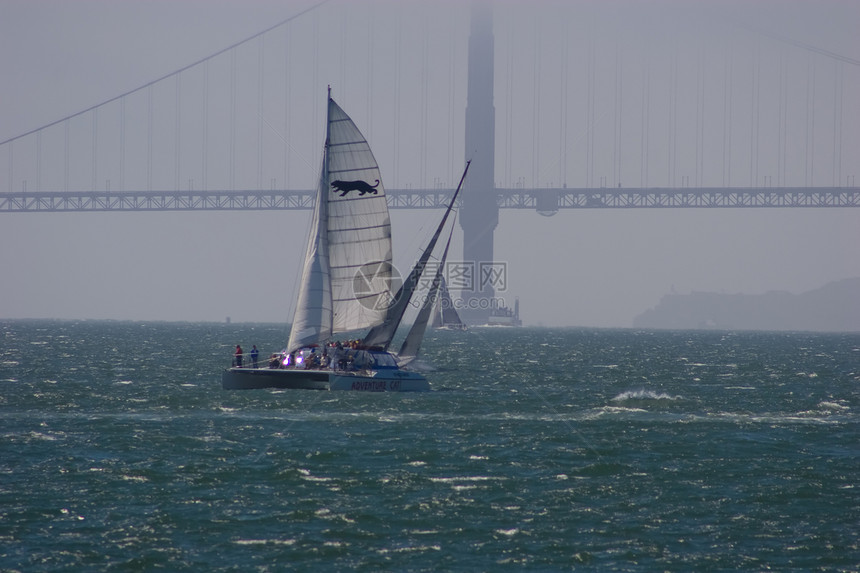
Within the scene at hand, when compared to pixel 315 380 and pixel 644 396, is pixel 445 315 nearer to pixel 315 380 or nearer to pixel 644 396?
pixel 644 396

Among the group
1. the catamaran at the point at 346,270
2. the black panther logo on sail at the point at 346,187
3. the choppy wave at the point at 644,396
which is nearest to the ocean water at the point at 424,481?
the choppy wave at the point at 644,396

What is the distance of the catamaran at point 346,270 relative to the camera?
104 feet

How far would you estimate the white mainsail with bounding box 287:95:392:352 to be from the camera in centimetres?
3247

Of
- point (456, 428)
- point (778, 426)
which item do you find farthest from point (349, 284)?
point (778, 426)

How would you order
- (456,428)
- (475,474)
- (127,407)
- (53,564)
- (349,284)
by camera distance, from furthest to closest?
1. (349,284)
2. (127,407)
3. (456,428)
4. (475,474)
5. (53,564)

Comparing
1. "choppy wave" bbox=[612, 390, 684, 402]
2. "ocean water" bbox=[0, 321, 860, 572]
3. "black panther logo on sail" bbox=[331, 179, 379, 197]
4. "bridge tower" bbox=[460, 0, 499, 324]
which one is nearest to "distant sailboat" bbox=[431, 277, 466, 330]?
"bridge tower" bbox=[460, 0, 499, 324]

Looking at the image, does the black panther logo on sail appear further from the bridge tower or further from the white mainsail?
the bridge tower

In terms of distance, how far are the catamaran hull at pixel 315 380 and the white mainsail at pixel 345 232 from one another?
2.00m

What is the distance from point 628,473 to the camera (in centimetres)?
1862

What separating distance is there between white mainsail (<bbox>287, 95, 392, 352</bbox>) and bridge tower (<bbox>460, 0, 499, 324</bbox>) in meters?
104

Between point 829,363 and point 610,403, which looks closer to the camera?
point 610,403

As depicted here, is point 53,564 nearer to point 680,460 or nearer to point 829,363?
point 680,460

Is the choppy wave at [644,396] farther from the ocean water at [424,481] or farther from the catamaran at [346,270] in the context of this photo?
the catamaran at [346,270]

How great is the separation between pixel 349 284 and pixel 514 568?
20.2 m
